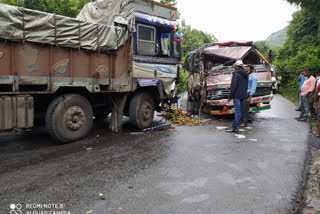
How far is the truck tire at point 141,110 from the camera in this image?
7016mm

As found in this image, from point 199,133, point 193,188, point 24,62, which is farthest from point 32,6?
point 193,188

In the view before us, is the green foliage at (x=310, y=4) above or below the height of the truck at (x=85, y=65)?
above

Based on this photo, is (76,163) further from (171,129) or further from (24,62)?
(171,129)

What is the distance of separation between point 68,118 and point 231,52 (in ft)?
22.3

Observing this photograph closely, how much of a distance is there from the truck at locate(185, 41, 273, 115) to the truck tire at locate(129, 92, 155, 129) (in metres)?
2.73

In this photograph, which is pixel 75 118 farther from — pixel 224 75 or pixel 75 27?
pixel 224 75

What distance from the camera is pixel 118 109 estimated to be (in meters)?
6.82

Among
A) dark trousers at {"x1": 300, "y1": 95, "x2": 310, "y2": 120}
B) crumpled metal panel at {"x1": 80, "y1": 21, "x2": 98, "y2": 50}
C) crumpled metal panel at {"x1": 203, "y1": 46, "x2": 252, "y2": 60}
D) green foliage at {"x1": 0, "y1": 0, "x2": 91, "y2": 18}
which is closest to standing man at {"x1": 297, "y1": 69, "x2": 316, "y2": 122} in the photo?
dark trousers at {"x1": 300, "y1": 95, "x2": 310, "y2": 120}

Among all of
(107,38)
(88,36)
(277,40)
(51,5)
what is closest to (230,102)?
(107,38)

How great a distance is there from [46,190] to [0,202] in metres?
0.51

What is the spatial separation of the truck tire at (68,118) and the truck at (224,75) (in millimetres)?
4781

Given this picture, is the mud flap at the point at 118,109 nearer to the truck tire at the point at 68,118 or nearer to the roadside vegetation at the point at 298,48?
the truck tire at the point at 68,118

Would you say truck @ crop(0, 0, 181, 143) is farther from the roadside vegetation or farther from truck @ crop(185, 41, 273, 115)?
the roadside vegetation

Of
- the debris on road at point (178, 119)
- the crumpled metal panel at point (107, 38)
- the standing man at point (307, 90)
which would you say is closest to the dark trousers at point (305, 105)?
the standing man at point (307, 90)
